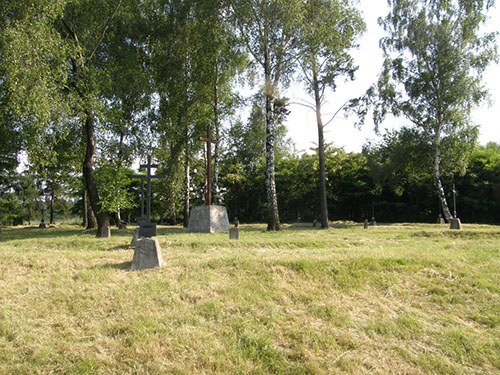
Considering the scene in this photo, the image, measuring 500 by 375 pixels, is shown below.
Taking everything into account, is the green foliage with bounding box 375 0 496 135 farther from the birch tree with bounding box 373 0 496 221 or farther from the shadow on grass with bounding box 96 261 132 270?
the shadow on grass with bounding box 96 261 132 270

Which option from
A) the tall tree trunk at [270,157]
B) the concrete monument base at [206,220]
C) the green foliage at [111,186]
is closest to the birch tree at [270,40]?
the tall tree trunk at [270,157]

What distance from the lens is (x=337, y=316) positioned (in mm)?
4434

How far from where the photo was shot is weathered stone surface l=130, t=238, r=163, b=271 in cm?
632

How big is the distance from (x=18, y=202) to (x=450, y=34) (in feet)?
129

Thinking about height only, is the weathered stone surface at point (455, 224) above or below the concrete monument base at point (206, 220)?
below

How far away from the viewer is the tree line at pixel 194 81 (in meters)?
11.8

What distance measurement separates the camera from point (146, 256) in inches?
251

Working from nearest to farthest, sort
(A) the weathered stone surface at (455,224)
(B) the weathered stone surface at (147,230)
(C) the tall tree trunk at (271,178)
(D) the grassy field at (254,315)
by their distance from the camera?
1. (D) the grassy field at (254,315)
2. (B) the weathered stone surface at (147,230)
3. (C) the tall tree trunk at (271,178)
4. (A) the weathered stone surface at (455,224)

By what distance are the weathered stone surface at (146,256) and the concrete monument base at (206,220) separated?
7.57 metres

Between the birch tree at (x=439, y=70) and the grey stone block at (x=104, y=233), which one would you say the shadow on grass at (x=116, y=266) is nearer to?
the grey stone block at (x=104, y=233)

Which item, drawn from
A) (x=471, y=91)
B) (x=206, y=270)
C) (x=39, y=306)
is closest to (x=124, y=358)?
(x=39, y=306)

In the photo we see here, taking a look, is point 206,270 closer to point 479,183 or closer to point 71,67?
point 71,67

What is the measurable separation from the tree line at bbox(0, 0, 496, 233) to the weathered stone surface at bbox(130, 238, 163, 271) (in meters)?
7.16

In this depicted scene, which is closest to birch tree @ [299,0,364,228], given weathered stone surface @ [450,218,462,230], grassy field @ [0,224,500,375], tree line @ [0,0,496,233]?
tree line @ [0,0,496,233]
